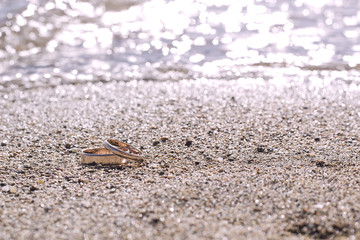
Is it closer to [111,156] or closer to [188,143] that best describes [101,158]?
[111,156]

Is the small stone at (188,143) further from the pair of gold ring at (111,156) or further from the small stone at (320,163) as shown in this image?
the small stone at (320,163)

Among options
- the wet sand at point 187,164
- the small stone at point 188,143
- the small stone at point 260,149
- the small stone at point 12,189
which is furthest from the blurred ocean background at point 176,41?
the small stone at point 12,189

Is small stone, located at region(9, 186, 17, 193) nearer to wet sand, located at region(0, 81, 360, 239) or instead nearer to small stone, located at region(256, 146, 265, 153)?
wet sand, located at region(0, 81, 360, 239)

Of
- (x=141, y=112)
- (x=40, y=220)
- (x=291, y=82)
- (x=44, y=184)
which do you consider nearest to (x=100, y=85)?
(x=141, y=112)

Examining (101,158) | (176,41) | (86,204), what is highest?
(176,41)

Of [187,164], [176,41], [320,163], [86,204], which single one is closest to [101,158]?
[187,164]

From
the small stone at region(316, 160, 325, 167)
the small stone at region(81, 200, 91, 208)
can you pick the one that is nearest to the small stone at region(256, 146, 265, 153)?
the small stone at region(316, 160, 325, 167)
